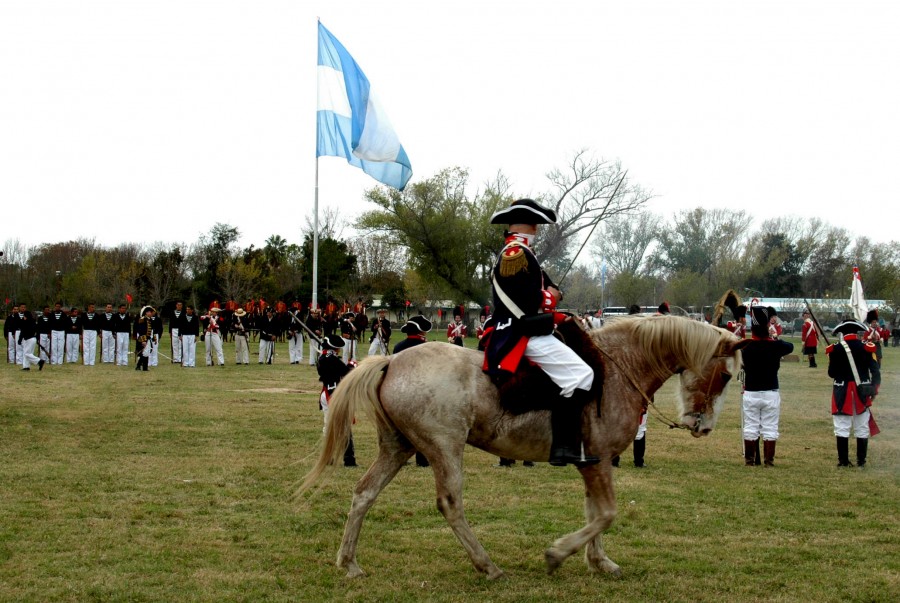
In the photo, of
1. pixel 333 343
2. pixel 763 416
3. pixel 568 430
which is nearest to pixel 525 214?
pixel 568 430

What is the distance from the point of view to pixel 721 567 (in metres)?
6.59

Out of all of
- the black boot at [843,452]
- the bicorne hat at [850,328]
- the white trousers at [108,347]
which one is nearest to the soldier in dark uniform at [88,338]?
the white trousers at [108,347]

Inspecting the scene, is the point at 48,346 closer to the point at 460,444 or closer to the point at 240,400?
the point at 240,400

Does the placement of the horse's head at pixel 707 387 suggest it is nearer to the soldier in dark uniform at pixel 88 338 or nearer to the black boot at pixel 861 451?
the black boot at pixel 861 451

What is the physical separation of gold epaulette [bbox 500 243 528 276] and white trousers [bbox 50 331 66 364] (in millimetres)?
29004

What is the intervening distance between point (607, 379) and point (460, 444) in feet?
4.25

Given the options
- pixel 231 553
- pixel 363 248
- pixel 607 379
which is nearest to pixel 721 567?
pixel 607 379

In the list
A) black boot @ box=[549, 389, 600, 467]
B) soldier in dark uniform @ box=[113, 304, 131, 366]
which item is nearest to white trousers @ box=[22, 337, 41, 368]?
soldier in dark uniform @ box=[113, 304, 131, 366]

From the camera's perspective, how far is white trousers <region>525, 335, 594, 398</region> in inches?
246

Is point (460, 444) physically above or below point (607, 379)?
below

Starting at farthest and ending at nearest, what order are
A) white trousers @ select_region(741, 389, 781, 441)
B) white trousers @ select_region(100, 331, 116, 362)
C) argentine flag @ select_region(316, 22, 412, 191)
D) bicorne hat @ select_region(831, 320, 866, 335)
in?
white trousers @ select_region(100, 331, 116, 362)
argentine flag @ select_region(316, 22, 412, 191)
bicorne hat @ select_region(831, 320, 866, 335)
white trousers @ select_region(741, 389, 781, 441)

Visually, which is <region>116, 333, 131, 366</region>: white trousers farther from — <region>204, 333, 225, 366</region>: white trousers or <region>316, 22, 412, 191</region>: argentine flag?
<region>316, 22, 412, 191</region>: argentine flag

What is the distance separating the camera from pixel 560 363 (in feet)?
20.7

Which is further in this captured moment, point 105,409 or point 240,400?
point 240,400
